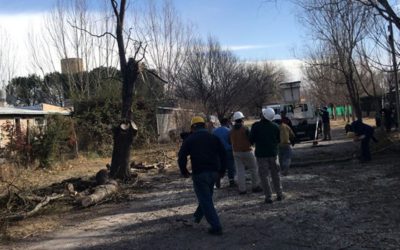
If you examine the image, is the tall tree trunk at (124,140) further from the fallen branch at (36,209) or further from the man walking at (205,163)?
the man walking at (205,163)

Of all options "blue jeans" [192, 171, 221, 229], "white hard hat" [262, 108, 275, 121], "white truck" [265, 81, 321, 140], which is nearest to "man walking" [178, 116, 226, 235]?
"blue jeans" [192, 171, 221, 229]

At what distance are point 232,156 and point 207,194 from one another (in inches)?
196

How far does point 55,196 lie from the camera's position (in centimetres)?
1223

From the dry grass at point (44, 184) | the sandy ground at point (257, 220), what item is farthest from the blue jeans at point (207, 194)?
the dry grass at point (44, 184)

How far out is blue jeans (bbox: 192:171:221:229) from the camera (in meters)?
8.37

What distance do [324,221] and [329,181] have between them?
181 inches

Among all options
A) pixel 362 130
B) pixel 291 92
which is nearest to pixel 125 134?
pixel 362 130

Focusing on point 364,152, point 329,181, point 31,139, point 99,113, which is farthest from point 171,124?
point 329,181

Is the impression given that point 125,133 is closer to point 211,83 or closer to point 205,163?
point 205,163

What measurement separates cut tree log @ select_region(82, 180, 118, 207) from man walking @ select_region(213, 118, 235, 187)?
2.79 metres

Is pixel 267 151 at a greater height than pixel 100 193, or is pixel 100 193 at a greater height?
pixel 267 151

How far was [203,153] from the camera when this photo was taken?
861 cm

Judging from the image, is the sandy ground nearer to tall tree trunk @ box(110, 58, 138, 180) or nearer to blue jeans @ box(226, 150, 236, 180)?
blue jeans @ box(226, 150, 236, 180)

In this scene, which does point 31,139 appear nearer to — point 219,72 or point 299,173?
point 299,173
